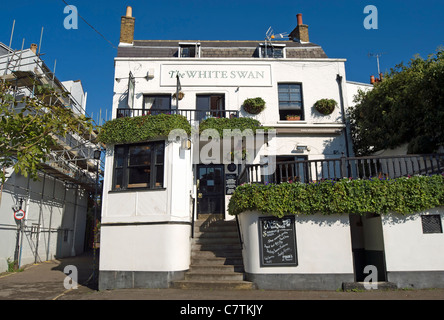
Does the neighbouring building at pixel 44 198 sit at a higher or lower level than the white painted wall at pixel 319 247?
higher

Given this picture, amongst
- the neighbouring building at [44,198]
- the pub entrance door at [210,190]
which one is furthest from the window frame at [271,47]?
the neighbouring building at [44,198]

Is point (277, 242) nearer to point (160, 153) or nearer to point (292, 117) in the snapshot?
point (160, 153)

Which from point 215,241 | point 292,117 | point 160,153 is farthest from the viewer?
point 292,117

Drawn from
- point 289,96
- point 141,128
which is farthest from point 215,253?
point 289,96

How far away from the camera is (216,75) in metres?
14.8

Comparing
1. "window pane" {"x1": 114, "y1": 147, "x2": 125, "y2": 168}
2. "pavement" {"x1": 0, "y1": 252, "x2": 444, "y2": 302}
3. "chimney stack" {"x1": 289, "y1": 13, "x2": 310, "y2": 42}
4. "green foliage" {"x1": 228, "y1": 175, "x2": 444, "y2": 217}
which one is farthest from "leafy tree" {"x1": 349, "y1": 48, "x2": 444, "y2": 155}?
"window pane" {"x1": 114, "y1": 147, "x2": 125, "y2": 168}

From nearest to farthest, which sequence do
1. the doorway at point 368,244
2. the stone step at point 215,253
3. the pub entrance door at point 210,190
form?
the doorway at point 368,244
the stone step at point 215,253
the pub entrance door at point 210,190

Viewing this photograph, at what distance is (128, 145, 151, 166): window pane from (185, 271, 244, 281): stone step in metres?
3.59

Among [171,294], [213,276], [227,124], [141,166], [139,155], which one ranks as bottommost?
[171,294]

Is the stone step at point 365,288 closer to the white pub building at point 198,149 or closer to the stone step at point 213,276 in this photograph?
the white pub building at point 198,149

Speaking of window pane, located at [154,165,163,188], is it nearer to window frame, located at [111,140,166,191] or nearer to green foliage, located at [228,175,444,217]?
window frame, located at [111,140,166,191]

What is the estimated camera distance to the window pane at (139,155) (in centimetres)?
1041

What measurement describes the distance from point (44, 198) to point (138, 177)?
9.61 m

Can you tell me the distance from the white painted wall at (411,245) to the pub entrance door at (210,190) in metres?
6.21
